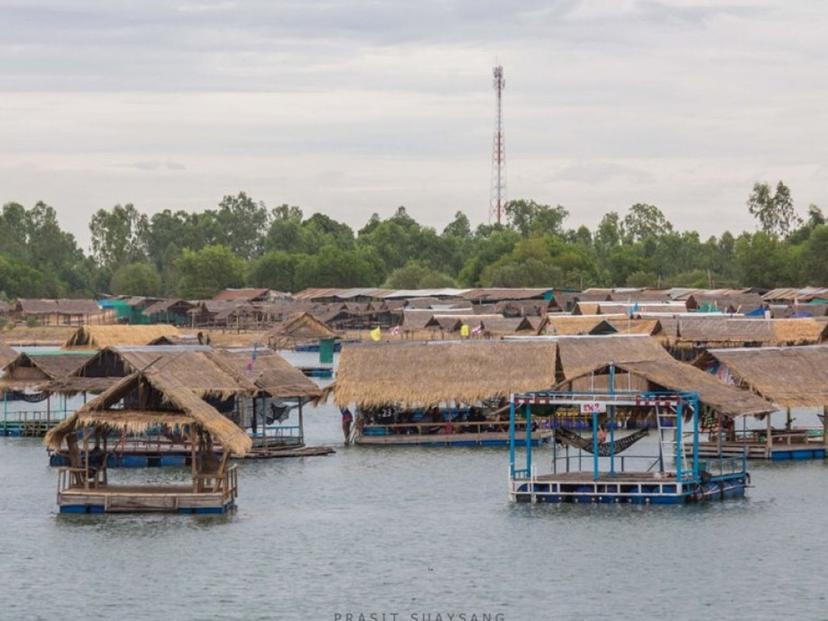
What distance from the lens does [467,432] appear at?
5769 cm

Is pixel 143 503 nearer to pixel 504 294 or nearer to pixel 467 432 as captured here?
pixel 467 432

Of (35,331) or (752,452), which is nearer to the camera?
(752,452)

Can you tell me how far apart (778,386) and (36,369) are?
83.5ft

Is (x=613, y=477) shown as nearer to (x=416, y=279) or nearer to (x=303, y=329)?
(x=303, y=329)

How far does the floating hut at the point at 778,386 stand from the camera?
50.9 metres

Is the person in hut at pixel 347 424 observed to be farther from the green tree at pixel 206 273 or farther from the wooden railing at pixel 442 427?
the green tree at pixel 206 273

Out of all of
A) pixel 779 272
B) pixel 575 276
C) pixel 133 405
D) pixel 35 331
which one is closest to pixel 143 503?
pixel 133 405

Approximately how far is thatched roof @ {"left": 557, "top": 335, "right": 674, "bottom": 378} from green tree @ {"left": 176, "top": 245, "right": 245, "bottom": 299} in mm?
133435

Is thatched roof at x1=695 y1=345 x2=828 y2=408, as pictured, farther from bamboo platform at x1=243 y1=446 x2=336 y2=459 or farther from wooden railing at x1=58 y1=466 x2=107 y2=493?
wooden railing at x1=58 y1=466 x2=107 y2=493

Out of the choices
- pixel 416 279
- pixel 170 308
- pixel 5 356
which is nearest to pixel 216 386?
pixel 5 356

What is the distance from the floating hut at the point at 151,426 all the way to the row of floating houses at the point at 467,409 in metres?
0.04

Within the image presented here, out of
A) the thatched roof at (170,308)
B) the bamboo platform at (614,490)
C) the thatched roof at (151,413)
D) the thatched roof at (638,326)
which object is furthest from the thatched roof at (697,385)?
the thatched roof at (170,308)

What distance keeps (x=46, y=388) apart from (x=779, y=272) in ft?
373

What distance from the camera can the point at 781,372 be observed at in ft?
171
